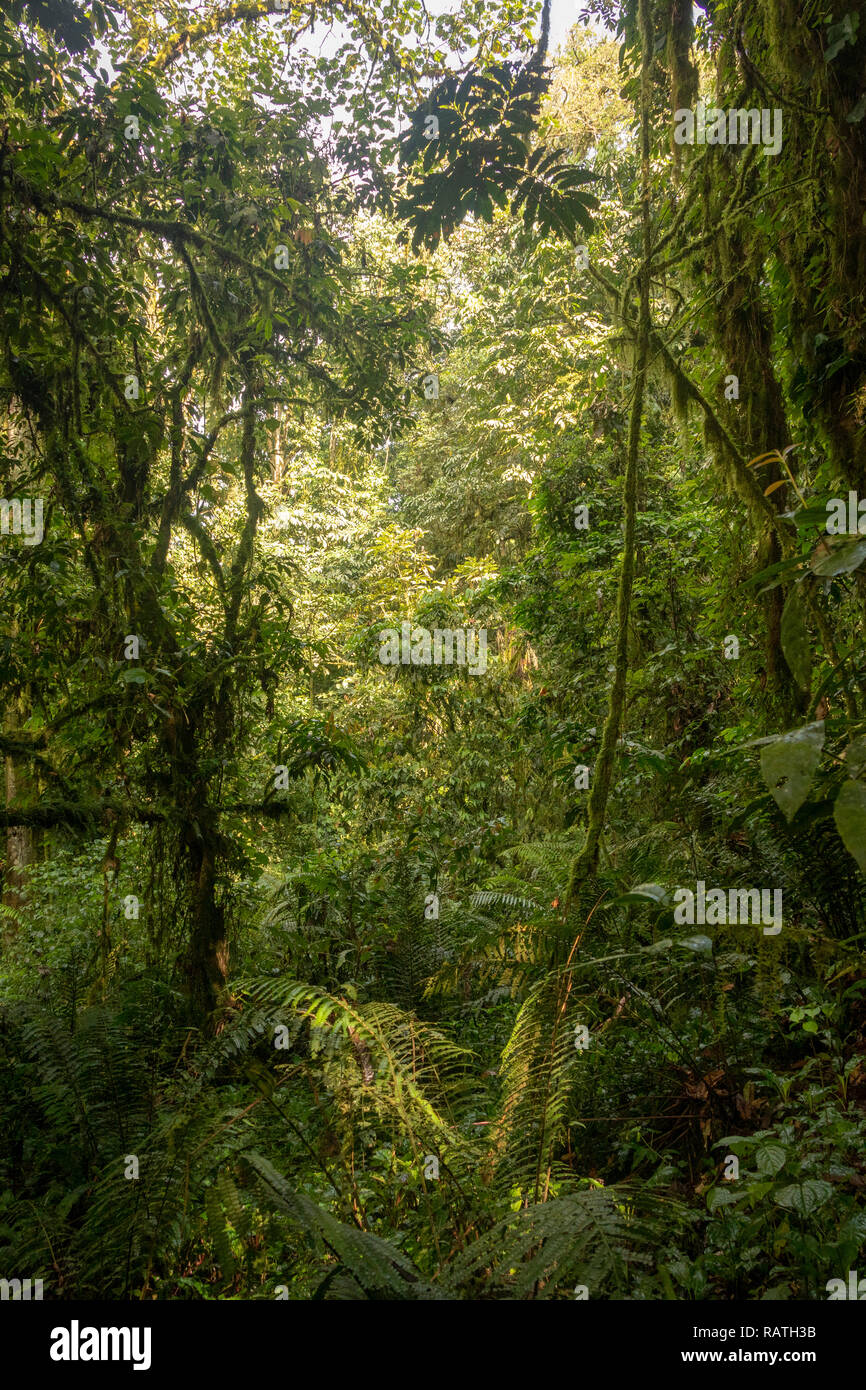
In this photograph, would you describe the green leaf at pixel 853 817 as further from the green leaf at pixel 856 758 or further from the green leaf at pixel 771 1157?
Result: the green leaf at pixel 771 1157

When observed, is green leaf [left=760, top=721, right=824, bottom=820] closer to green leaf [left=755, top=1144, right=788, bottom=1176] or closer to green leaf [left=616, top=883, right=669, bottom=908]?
green leaf [left=616, top=883, right=669, bottom=908]

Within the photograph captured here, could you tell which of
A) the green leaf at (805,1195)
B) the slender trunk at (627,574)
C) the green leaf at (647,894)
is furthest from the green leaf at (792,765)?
the slender trunk at (627,574)

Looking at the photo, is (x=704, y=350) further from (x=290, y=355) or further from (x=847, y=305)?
(x=290, y=355)

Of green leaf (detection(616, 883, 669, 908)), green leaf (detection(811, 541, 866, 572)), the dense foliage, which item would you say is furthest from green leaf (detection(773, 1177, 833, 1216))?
green leaf (detection(811, 541, 866, 572))

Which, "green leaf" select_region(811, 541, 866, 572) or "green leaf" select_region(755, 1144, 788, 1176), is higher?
"green leaf" select_region(811, 541, 866, 572)

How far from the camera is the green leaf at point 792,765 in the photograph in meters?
1.09

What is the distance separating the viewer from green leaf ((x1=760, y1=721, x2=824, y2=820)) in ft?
3.57

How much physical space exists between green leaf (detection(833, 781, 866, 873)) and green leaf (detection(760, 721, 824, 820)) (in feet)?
0.19

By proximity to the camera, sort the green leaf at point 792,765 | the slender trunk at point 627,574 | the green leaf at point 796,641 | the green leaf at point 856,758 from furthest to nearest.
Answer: the slender trunk at point 627,574, the green leaf at point 796,641, the green leaf at point 856,758, the green leaf at point 792,765

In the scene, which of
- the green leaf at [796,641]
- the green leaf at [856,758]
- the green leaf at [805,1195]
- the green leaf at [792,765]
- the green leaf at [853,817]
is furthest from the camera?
the green leaf at [805,1195]

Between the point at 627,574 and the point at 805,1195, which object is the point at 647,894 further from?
the point at 627,574

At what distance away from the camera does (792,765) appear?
1.14 m

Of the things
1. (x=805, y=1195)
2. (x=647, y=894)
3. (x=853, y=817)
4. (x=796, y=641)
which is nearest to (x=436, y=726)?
(x=647, y=894)

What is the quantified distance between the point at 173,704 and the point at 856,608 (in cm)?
348
